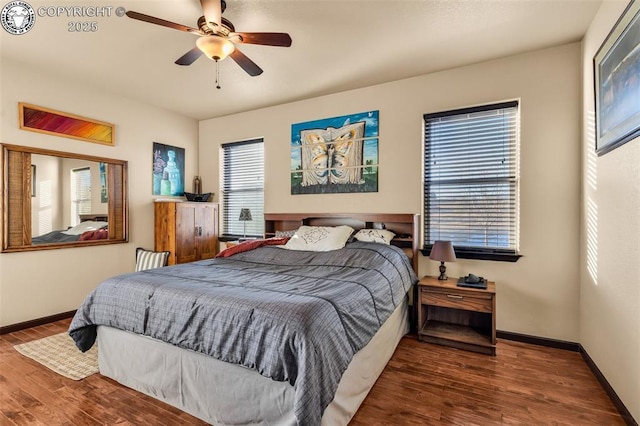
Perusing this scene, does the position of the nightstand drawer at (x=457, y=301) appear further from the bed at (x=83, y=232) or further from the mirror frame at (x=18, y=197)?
the mirror frame at (x=18, y=197)

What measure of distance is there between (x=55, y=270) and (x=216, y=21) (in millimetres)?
3377

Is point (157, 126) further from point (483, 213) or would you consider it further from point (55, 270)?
point (483, 213)

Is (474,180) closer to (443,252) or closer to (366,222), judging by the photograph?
(443,252)

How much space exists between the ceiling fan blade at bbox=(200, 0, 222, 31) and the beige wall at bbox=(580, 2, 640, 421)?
2555mm

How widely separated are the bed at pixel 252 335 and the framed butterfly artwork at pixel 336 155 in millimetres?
1342

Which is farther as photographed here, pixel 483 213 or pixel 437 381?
pixel 483 213

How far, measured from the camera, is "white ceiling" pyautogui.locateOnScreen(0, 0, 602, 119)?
2322 mm

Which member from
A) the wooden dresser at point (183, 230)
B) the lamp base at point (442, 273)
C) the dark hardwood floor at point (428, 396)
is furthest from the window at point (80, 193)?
the lamp base at point (442, 273)

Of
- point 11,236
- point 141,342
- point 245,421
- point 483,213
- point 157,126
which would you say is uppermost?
point 157,126

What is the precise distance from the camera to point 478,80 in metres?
3.20

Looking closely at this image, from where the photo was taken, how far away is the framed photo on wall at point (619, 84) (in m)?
1.71

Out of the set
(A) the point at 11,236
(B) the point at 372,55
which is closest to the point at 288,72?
(B) the point at 372,55

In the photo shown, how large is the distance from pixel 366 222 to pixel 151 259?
8.34 feet

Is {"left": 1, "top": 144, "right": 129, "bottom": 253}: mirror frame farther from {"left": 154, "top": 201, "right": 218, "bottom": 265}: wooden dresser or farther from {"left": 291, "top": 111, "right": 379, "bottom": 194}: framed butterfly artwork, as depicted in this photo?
{"left": 291, "top": 111, "right": 379, "bottom": 194}: framed butterfly artwork
